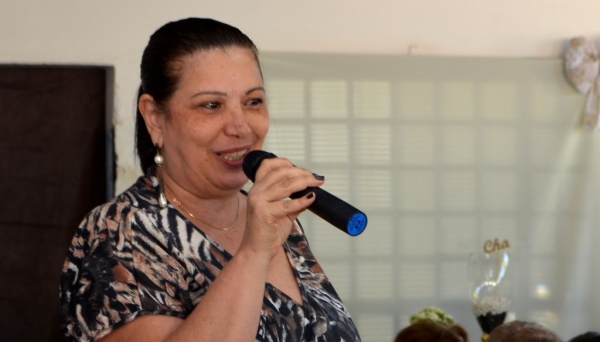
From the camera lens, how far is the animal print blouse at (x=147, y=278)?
1.15 m

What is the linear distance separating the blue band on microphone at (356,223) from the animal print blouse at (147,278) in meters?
0.25

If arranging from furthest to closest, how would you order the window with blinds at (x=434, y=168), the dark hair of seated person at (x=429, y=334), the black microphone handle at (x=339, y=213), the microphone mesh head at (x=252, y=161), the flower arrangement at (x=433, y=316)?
the window with blinds at (x=434, y=168) < the flower arrangement at (x=433, y=316) < the dark hair of seated person at (x=429, y=334) < the microphone mesh head at (x=252, y=161) < the black microphone handle at (x=339, y=213)

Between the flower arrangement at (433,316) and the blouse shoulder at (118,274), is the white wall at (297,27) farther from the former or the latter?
the blouse shoulder at (118,274)

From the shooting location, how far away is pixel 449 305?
3.54 metres

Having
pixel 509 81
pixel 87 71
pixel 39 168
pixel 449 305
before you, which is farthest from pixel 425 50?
pixel 39 168

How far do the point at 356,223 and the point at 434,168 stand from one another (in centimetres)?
250

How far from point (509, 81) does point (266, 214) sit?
269cm

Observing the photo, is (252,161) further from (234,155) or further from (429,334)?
(429,334)

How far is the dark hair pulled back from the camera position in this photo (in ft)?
4.35

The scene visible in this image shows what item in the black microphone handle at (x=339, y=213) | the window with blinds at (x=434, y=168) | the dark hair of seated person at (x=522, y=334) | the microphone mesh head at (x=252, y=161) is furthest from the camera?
the window with blinds at (x=434, y=168)

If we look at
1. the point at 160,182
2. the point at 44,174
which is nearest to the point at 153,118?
the point at 160,182

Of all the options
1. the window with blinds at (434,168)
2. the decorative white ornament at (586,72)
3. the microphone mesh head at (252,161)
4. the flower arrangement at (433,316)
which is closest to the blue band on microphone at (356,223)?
the microphone mesh head at (252,161)

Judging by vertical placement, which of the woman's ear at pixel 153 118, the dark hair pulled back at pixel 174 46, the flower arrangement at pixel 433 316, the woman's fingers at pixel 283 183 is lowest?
the flower arrangement at pixel 433 316

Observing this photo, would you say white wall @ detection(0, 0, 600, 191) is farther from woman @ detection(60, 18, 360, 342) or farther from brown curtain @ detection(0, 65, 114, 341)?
woman @ detection(60, 18, 360, 342)
